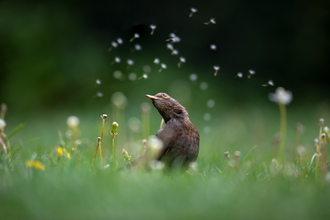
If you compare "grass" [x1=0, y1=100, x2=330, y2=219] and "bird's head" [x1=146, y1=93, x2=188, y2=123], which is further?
"bird's head" [x1=146, y1=93, x2=188, y2=123]

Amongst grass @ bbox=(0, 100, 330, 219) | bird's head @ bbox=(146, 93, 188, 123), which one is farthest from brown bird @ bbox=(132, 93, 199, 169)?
grass @ bbox=(0, 100, 330, 219)

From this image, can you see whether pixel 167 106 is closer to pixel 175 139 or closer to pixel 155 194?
pixel 175 139

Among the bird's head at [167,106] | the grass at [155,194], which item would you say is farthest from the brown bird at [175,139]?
the grass at [155,194]

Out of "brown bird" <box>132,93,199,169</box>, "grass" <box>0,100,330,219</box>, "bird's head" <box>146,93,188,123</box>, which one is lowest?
"grass" <box>0,100,330,219</box>

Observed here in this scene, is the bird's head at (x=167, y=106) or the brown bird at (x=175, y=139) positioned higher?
the bird's head at (x=167, y=106)

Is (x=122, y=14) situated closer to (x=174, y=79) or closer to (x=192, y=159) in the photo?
(x=174, y=79)

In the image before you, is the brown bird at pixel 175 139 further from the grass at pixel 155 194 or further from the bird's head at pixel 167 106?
the grass at pixel 155 194

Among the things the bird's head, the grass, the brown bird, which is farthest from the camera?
the bird's head

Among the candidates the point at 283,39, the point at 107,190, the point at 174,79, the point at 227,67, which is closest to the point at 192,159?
the point at 107,190

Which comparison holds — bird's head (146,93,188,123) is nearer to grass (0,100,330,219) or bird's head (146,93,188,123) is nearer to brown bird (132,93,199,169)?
brown bird (132,93,199,169)

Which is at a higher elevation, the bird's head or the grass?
the bird's head
